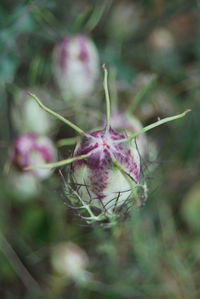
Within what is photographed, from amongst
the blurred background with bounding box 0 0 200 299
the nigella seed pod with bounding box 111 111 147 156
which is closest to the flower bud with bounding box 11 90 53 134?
the blurred background with bounding box 0 0 200 299

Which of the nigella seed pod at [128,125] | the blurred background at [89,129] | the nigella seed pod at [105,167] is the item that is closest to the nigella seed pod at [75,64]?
the blurred background at [89,129]

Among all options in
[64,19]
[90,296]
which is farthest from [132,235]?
[64,19]

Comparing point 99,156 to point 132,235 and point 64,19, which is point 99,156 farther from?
point 64,19

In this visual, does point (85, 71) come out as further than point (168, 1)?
No

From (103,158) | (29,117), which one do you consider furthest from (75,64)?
(103,158)

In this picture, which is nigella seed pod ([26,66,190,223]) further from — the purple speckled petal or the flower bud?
the flower bud

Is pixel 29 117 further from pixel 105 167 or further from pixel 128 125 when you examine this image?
pixel 105 167

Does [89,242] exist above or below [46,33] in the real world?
below

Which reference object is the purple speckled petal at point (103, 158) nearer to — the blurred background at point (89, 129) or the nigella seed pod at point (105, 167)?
the nigella seed pod at point (105, 167)
